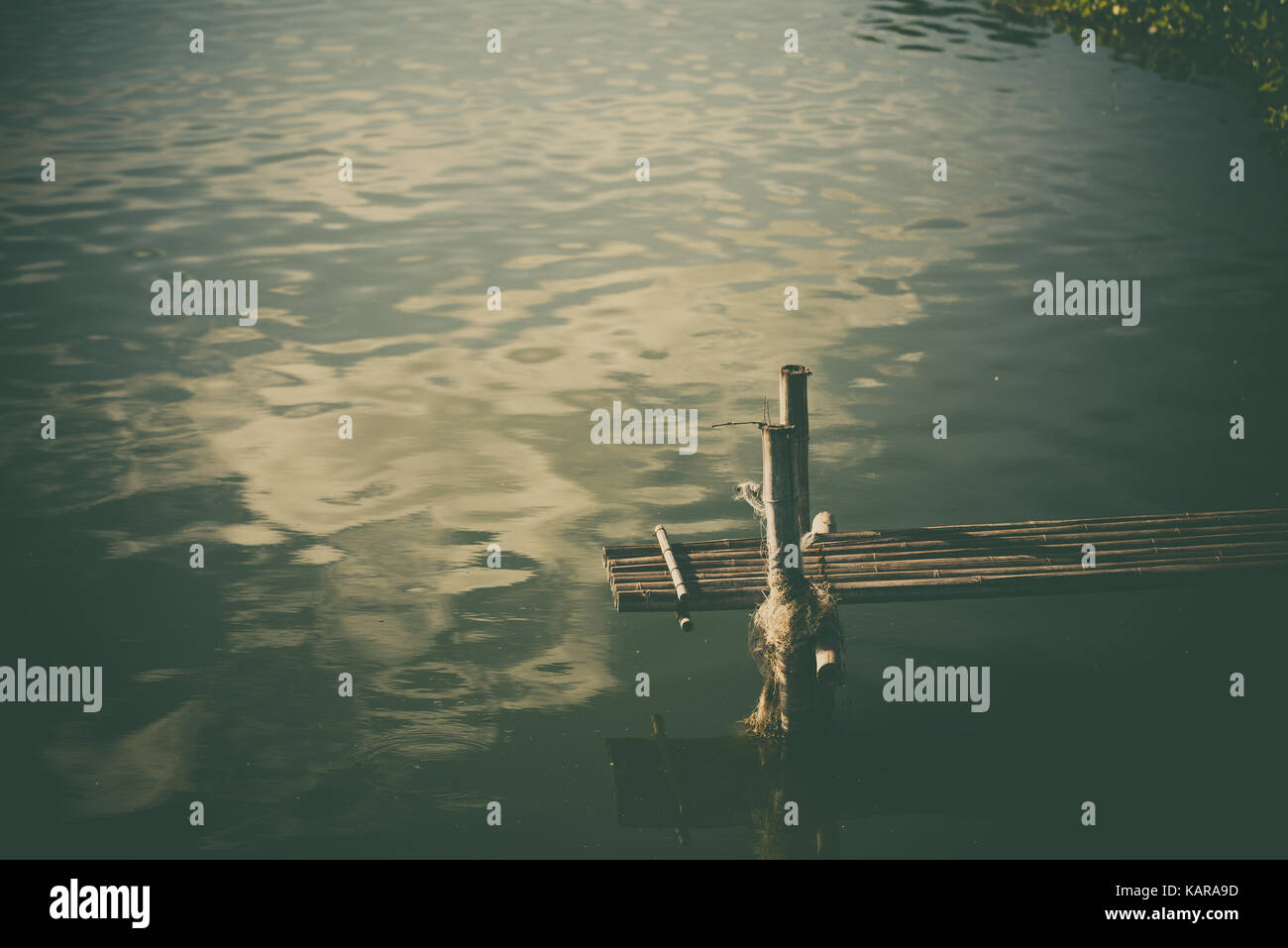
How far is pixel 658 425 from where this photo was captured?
59.7 ft

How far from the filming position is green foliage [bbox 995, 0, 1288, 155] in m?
28.6

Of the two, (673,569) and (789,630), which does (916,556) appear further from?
(673,569)

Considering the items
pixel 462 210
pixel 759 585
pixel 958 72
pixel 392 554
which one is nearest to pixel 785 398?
pixel 759 585

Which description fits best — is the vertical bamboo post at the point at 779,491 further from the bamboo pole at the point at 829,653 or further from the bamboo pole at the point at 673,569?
the bamboo pole at the point at 673,569

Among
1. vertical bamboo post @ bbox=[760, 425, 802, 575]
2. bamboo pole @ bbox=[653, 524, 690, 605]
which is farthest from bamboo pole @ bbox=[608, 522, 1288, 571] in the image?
vertical bamboo post @ bbox=[760, 425, 802, 575]

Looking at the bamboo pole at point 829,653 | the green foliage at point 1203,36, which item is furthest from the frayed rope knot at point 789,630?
the green foliage at point 1203,36

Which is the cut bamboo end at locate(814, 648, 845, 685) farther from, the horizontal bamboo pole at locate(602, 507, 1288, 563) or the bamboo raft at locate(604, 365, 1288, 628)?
the horizontal bamboo pole at locate(602, 507, 1288, 563)

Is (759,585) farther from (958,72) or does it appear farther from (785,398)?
(958,72)

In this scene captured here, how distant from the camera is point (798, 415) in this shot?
12023 millimetres

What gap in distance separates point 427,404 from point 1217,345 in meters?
10.5

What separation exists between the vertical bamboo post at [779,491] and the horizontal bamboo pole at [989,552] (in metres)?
0.77

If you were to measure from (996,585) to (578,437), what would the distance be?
721 centimetres
